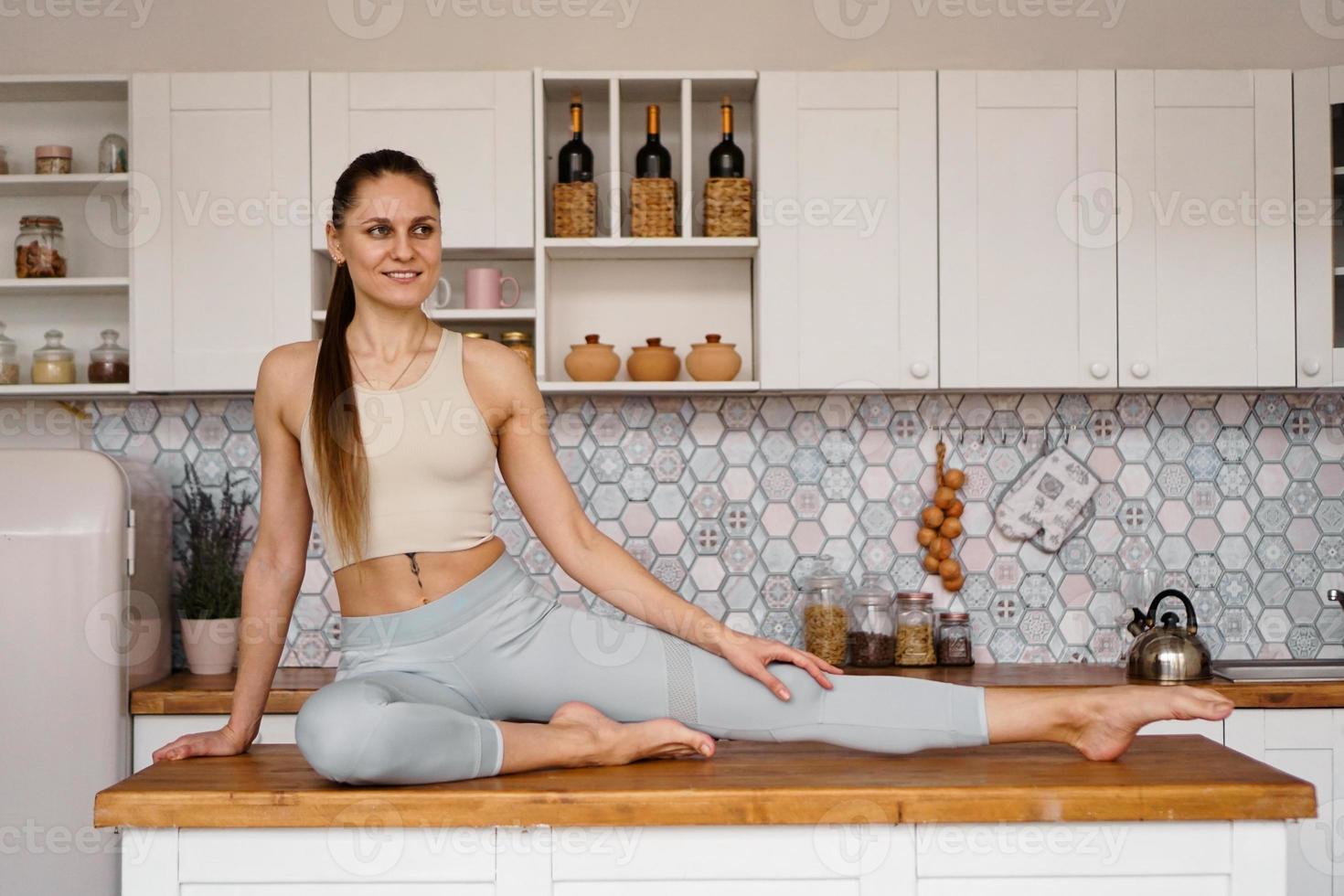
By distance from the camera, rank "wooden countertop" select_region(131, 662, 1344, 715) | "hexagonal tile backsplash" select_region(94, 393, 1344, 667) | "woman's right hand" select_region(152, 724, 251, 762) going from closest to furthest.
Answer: "woman's right hand" select_region(152, 724, 251, 762), "wooden countertop" select_region(131, 662, 1344, 715), "hexagonal tile backsplash" select_region(94, 393, 1344, 667)

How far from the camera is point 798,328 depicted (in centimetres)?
295

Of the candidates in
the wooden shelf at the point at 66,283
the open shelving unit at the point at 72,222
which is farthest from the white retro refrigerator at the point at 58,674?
the open shelving unit at the point at 72,222

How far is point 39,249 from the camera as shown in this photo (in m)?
3.08

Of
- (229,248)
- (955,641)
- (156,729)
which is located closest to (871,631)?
(955,641)

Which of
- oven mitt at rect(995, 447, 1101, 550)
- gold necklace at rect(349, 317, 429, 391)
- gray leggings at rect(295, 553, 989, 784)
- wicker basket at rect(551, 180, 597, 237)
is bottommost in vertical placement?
gray leggings at rect(295, 553, 989, 784)

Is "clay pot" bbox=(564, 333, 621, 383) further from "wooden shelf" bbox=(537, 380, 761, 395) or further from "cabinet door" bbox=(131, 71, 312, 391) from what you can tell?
"cabinet door" bbox=(131, 71, 312, 391)

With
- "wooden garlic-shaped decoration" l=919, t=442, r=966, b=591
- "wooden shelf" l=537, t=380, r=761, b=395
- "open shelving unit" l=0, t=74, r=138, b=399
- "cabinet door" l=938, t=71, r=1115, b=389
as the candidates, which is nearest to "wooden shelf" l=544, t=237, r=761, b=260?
"wooden shelf" l=537, t=380, r=761, b=395

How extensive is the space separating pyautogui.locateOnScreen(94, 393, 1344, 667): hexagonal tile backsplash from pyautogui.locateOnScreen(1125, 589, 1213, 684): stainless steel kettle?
247mm

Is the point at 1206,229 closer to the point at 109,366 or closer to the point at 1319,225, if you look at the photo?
the point at 1319,225

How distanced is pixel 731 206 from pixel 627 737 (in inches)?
60.8

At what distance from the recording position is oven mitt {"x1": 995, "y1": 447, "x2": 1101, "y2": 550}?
10.7 ft

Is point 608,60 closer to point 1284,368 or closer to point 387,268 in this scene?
point 387,268

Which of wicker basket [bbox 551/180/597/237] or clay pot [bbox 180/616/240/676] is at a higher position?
wicker basket [bbox 551/180/597/237]

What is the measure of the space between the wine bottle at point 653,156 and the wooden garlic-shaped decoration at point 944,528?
104 cm
